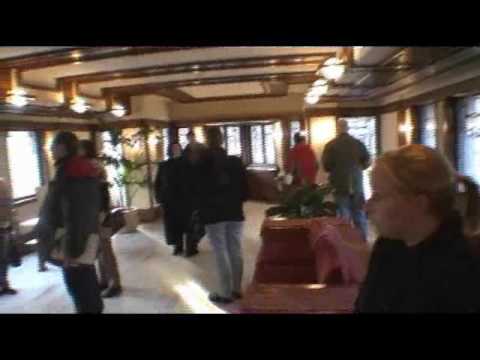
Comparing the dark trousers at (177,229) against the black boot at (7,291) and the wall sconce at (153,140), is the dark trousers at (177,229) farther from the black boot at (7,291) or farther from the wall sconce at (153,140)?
the black boot at (7,291)

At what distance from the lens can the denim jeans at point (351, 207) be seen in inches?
36.4

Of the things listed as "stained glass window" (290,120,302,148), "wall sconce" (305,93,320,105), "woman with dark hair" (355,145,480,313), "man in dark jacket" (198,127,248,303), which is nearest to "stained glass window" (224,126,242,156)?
"man in dark jacket" (198,127,248,303)

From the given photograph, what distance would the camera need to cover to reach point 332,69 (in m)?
1.66

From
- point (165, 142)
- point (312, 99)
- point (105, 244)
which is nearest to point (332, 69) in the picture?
point (312, 99)

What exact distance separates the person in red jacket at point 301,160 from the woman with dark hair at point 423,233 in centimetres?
47

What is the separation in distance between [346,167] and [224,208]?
39 cm

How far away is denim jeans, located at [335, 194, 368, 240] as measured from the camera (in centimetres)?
93

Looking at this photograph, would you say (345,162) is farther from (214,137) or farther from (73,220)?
(73,220)

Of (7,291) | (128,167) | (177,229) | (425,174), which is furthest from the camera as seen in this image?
(177,229)

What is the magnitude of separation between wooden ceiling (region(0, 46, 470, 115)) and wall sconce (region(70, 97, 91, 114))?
0.26ft

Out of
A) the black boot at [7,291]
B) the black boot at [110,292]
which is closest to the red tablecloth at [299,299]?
the black boot at [110,292]

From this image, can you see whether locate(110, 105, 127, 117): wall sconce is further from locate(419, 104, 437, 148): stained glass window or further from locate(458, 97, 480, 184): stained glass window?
locate(458, 97, 480, 184): stained glass window

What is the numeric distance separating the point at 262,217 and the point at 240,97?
1.37 feet
